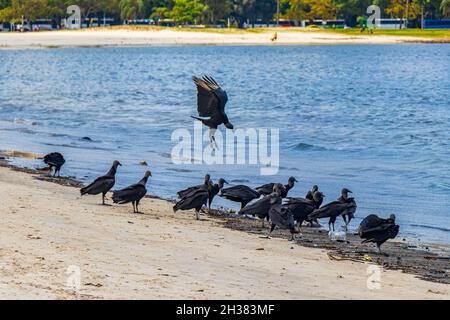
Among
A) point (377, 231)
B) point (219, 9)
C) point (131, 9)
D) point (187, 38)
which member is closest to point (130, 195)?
point (377, 231)

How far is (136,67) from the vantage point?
8281 cm

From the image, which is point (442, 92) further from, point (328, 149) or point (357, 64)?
point (357, 64)

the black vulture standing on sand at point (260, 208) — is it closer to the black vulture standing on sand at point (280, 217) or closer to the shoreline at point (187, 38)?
the black vulture standing on sand at point (280, 217)

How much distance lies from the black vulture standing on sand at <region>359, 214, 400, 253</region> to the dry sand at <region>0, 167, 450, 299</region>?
25.3 inches

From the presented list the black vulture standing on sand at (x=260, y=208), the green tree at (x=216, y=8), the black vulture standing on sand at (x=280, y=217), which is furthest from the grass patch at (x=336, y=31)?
the black vulture standing on sand at (x=280, y=217)

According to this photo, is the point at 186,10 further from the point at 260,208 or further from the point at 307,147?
the point at 260,208

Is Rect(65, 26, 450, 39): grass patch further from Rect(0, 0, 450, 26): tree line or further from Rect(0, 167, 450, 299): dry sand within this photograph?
Rect(0, 167, 450, 299): dry sand

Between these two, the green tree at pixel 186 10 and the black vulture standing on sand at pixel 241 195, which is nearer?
the black vulture standing on sand at pixel 241 195

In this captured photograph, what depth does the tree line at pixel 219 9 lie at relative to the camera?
472 feet

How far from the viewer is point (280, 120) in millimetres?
Answer: 36188

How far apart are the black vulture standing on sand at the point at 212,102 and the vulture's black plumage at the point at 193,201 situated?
5.46 feet

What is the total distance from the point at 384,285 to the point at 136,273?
2.50 m

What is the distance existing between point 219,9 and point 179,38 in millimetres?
23094
